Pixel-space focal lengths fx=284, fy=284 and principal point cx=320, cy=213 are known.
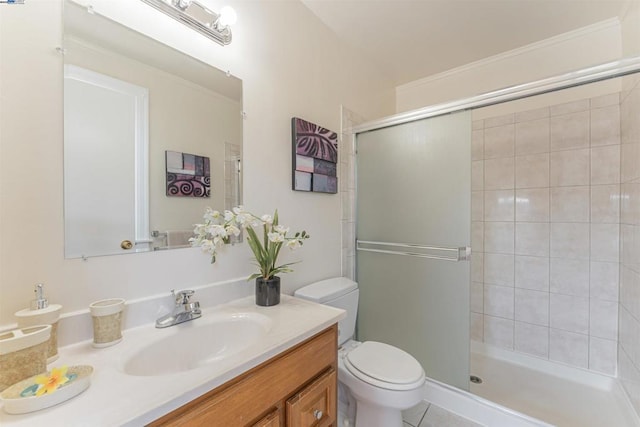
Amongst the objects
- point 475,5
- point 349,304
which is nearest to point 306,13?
point 475,5

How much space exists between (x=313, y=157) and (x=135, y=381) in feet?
4.47

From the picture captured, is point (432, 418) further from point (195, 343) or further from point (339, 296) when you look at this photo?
point (195, 343)

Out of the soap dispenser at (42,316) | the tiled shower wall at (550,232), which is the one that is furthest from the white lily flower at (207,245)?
the tiled shower wall at (550,232)

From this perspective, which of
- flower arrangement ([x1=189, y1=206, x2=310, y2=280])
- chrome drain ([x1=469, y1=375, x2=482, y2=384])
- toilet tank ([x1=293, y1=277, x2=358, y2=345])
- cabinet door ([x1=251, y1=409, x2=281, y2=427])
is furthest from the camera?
chrome drain ([x1=469, y1=375, x2=482, y2=384])

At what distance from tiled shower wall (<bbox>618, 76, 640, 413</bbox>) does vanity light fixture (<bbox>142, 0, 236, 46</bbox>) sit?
2.26 m

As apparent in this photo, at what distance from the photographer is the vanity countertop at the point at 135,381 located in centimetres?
55

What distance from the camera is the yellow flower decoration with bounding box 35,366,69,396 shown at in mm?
583

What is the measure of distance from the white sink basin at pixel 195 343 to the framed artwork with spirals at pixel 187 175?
51cm

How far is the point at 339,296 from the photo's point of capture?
5.44 ft

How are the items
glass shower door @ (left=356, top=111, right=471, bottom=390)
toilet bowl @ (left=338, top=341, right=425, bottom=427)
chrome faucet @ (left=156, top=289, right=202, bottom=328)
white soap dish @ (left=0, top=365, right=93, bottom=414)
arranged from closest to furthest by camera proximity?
white soap dish @ (left=0, top=365, right=93, bottom=414)
chrome faucet @ (left=156, top=289, right=202, bottom=328)
toilet bowl @ (left=338, top=341, right=425, bottom=427)
glass shower door @ (left=356, top=111, right=471, bottom=390)

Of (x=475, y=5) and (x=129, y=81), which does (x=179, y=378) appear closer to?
(x=129, y=81)

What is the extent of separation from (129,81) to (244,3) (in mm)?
723

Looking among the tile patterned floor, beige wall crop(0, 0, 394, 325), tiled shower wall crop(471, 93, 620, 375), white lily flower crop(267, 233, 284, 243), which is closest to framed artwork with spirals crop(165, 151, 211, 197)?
beige wall crop(0, 0, 394, 325)

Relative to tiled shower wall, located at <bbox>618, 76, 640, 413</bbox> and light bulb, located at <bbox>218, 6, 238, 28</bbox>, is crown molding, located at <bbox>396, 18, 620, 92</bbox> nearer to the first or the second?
Result: tiled shower wall, located at <bbox>618, 76, 640, 413</bbox>
